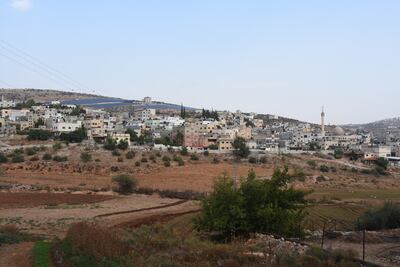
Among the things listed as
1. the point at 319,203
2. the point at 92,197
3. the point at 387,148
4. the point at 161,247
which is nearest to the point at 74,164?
the point at 92,197

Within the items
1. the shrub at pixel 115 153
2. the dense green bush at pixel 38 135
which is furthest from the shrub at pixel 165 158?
the dense green bush at pixel 38 135

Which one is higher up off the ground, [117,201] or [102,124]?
[102,124]

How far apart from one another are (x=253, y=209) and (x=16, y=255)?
10.7 metres

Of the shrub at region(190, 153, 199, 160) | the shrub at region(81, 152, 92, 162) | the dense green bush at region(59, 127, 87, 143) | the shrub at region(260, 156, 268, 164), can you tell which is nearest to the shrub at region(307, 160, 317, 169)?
the shrub at region(260, 156, 268, 164)

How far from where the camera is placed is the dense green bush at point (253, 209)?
23.9m

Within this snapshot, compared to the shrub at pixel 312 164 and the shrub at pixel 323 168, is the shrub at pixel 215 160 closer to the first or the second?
the shrub at pixel 312 164

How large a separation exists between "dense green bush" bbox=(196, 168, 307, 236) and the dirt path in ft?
27.0

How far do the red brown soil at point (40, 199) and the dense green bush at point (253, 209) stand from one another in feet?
91.9

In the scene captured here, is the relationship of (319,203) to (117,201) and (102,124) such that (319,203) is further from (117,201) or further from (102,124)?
(102,124)

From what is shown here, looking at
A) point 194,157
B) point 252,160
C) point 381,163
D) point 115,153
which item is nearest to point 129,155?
point 115,153

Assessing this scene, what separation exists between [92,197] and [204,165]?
32.0m

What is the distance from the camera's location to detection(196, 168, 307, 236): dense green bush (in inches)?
942

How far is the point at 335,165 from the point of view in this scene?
98.6 m

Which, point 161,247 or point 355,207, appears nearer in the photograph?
point 161,247
